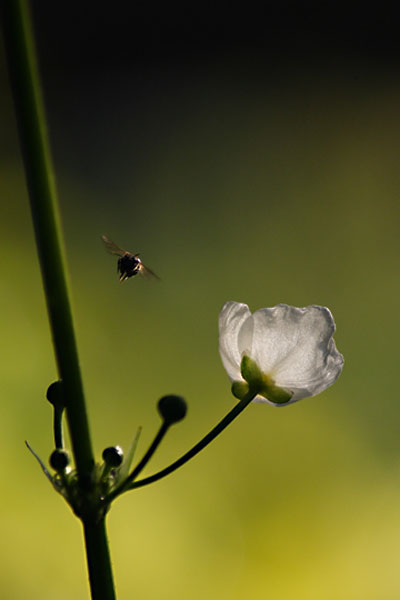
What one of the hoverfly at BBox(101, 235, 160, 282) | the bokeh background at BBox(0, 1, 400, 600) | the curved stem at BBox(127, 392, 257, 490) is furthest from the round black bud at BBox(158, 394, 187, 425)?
the bokeh background at BBox(0, 1, 400, 600)

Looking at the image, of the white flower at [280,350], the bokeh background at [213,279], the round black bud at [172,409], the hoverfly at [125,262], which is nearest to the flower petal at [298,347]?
the white flower at [280,350]

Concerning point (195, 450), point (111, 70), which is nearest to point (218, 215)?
point (111, 70)

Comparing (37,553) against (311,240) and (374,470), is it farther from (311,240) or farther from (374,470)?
(311,240)

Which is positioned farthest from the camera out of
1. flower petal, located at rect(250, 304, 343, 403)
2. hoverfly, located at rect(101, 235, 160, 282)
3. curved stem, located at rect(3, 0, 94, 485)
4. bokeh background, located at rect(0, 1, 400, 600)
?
bokeh background, located at rect(0, 1, 400, 600)

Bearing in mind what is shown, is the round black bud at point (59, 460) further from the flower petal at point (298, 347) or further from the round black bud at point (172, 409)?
the flower petal at point (298, 347)

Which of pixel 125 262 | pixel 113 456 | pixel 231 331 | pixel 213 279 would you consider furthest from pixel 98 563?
pixel 213 279

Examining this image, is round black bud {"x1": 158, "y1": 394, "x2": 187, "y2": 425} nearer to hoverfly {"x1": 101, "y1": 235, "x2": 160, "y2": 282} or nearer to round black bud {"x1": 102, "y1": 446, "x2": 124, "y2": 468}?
round black bud {"x1": 102, "y1": 446, "x2": 124, "y2": 468}
